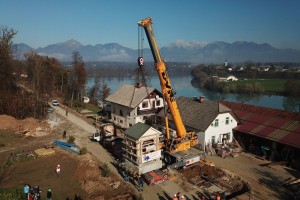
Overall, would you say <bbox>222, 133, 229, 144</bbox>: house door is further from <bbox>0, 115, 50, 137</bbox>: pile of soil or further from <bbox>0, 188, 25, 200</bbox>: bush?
<bbox>0, 115, 50, 137</bbox>: pile of soil

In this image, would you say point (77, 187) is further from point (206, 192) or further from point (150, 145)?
point (206, 192)

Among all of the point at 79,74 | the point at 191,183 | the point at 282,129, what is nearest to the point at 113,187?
the point at 191,183

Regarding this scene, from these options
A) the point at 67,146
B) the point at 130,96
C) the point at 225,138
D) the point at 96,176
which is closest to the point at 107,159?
the point at 96,176

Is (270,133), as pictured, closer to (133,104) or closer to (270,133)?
(270,133)

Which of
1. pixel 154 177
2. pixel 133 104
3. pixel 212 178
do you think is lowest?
pixel 212 178

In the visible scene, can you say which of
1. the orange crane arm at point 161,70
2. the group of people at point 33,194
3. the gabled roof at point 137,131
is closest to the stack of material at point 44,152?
the group of people at point 33,194
